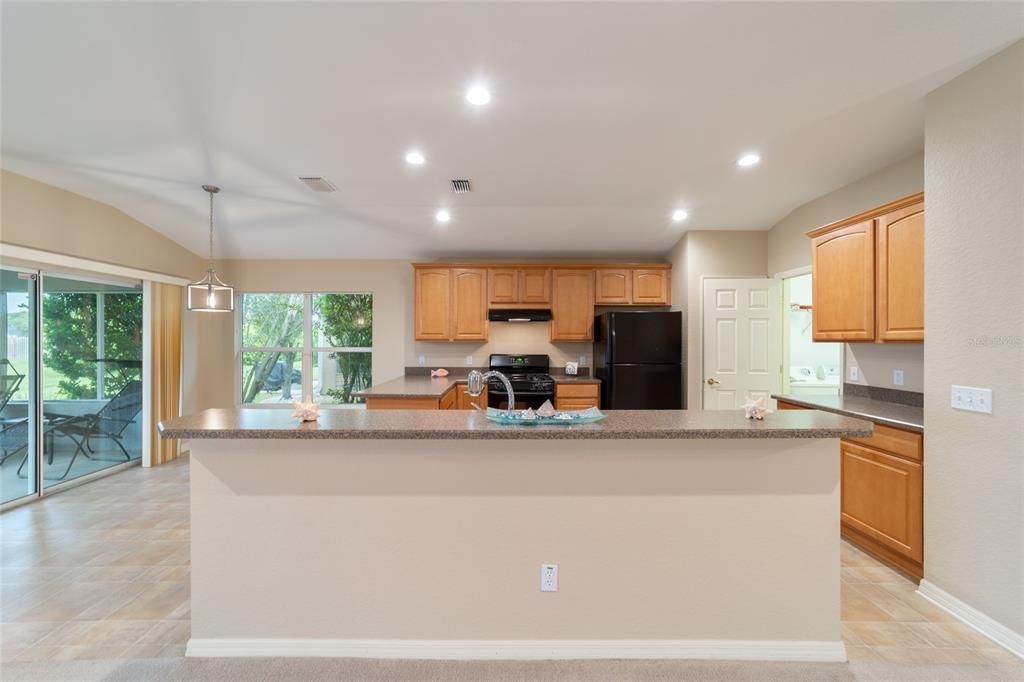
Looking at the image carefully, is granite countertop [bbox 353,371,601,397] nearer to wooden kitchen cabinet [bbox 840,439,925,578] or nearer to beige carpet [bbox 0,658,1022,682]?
beige carpet [bbox 0,658,1022,682]

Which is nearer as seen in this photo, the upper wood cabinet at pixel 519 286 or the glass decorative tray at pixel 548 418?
the glass decorative tray at pixel 548 418

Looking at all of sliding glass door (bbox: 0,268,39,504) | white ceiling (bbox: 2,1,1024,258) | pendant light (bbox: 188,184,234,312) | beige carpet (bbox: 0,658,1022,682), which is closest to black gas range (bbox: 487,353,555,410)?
white ceiling (bbox: 2,1,1024,258)

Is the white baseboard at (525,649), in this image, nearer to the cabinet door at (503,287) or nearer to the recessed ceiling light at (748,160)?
the recessed ceiling light at (748,160)

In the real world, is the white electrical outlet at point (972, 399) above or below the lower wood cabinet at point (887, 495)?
above

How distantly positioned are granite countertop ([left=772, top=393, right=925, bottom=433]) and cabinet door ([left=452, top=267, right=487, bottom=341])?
3091 mm

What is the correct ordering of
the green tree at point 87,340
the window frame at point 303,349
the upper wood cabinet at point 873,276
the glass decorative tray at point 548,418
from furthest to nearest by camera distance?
1. the window frame at point 303,349
2. the green tree at point 87,340
3. the upper wood cabinet at point 873,276
4. the glass decorative tray at point 548,418

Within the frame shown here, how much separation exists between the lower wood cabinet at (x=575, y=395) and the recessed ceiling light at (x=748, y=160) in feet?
8.48

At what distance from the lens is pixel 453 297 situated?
17.1 feet

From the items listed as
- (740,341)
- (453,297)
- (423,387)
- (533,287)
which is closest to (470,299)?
(453,297)

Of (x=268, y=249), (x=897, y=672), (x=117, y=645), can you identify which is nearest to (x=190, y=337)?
(x=268, y=249)

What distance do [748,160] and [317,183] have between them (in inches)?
129

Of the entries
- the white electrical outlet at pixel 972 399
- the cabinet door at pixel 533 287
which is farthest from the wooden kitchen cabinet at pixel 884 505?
the cabinet door at pixel 533 287

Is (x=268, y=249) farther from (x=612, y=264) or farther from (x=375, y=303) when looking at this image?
(x=612, y=264)

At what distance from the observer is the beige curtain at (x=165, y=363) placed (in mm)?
4582
